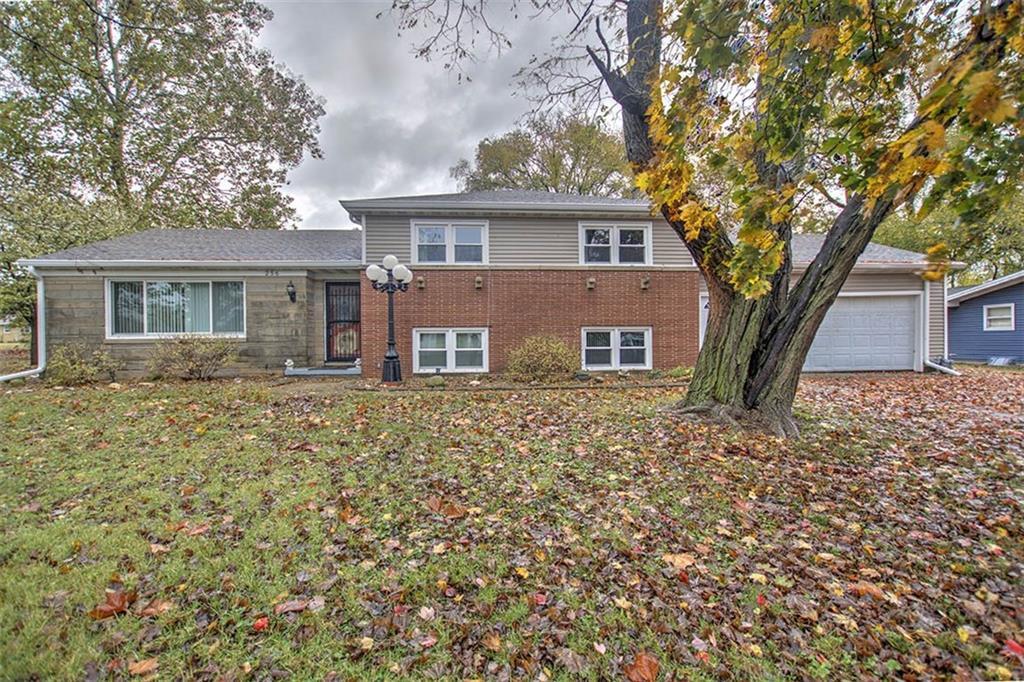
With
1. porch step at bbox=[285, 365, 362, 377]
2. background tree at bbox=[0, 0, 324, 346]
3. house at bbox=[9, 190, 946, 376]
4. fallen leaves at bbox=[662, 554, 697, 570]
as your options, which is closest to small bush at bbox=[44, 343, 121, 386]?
house at bbox=[9, 190, 946, 376]

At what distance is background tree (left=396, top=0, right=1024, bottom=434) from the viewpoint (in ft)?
8.38

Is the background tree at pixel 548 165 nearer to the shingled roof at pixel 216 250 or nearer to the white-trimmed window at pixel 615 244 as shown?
the white-trimmed window at pixel 615 244

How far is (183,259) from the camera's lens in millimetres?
10898

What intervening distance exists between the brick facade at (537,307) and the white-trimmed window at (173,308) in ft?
12.1

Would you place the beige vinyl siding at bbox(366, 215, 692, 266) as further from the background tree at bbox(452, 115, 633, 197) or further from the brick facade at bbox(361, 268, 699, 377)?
the background tree at bbox(452, 115, 633, 197)

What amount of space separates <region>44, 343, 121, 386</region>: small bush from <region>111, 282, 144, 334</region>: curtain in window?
0.73 meters

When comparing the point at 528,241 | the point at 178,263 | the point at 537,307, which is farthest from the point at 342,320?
the point at 528,241

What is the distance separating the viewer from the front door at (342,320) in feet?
40.3

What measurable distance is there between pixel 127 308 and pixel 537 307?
1046cm

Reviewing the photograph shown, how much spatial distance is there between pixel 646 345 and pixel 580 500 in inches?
338

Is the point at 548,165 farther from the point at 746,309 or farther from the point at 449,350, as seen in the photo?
the point at 746,309

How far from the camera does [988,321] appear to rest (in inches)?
664

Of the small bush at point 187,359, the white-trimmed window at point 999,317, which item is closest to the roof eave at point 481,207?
the small bush at point 187,359

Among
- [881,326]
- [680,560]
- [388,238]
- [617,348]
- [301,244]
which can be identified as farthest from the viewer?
[301,244]
